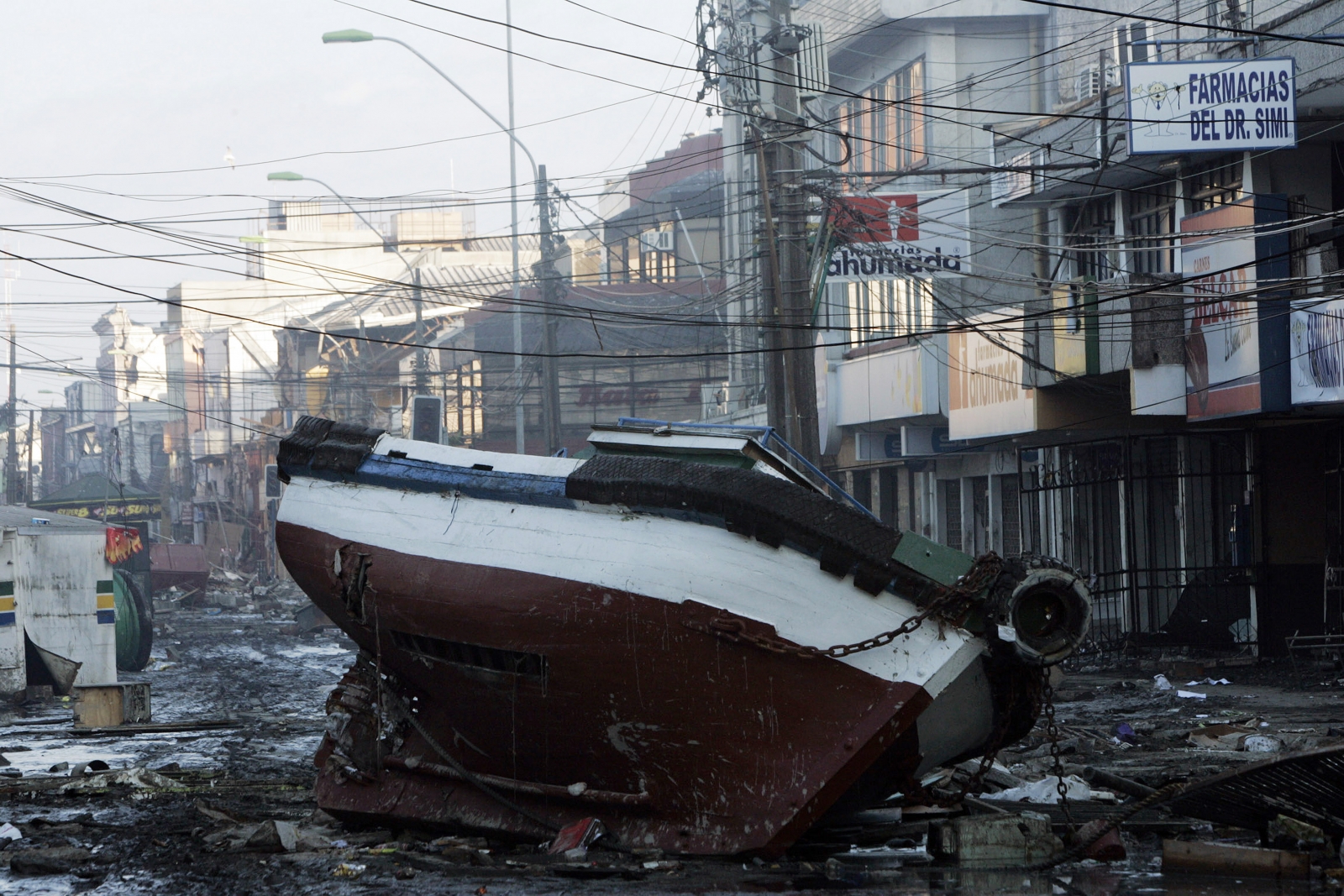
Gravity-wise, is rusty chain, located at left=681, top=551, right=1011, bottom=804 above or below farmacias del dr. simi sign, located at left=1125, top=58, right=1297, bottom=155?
below

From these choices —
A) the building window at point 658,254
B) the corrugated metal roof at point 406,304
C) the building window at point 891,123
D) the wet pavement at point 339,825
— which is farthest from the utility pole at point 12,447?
the wet pavement at point 339,825

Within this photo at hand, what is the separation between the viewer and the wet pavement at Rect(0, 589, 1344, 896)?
23.7ft

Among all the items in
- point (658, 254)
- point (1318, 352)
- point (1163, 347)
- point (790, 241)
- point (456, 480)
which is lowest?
point (456, 480)

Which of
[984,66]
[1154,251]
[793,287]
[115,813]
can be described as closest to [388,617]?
[115,813]

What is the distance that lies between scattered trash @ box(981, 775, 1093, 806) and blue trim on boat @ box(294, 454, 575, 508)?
3.30m

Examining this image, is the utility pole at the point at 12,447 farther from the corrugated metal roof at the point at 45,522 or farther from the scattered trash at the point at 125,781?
the scattered trash at the point at 125,781

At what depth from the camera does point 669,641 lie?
25.0 ft

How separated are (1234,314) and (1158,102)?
2.62 m

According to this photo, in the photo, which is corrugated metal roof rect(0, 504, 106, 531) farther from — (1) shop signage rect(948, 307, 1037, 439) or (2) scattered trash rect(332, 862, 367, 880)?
(2) scattered trash rect(332, 862, 367, 880)

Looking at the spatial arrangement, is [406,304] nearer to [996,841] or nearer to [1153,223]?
A: [1153,223]

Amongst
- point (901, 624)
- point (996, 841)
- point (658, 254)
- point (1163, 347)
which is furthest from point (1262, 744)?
point (658, 254)

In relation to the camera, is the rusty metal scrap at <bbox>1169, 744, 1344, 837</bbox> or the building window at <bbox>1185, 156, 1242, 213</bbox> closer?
the rusty metal scrap at <bbox>1169, 744, 1344, 837</bbox>

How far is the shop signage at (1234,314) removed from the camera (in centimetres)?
1669

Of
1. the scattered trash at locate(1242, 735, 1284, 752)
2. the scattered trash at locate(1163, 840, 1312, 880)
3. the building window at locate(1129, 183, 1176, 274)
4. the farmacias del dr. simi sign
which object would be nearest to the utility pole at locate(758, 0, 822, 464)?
the farmacias del dr. simi sign
